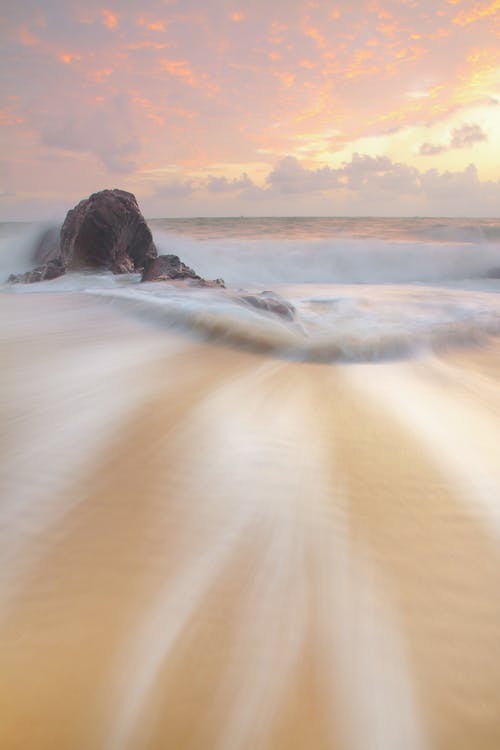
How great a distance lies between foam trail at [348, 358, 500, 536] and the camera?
128cm

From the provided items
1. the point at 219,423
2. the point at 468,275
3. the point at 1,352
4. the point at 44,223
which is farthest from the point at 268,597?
the point at 44,223

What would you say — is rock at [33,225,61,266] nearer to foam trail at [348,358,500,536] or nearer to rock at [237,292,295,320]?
rock at [237,292,295,320]

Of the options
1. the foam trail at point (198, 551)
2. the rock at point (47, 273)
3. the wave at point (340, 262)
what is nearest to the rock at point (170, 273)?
the rock at point (47, 273)

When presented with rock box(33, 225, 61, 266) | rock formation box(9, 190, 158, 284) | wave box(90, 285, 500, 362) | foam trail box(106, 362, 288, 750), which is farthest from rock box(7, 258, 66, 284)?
foam trail box(106, 362, 288, 750)

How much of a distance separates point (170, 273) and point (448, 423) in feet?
13.3

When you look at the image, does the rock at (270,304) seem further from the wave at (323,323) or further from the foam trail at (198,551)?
the foam trail at (198,551)

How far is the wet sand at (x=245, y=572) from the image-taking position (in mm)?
729

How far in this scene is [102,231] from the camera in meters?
6.55

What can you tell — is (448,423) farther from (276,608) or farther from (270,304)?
(270,304)

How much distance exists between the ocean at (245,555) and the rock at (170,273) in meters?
2.55

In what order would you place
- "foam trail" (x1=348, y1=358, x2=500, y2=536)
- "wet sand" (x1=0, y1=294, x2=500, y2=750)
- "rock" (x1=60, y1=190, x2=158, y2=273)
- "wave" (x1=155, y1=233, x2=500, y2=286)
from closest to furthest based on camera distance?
1. "wet sand" (x1=0, y1=294, x2=500, y2=750)
2. "foam trail" (x1=348, y1=358, x2=500, y2=536)
3. "rock" (x1=60, y1=190, x2=158, y2=273)
4. "wave" (x1=155, y1=233, x2=500, y2=286)

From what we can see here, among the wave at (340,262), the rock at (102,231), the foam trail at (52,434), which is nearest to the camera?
the foam trail at (52,434)

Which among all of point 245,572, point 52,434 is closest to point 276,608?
point 245,572

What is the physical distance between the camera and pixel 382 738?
71 centimetres
